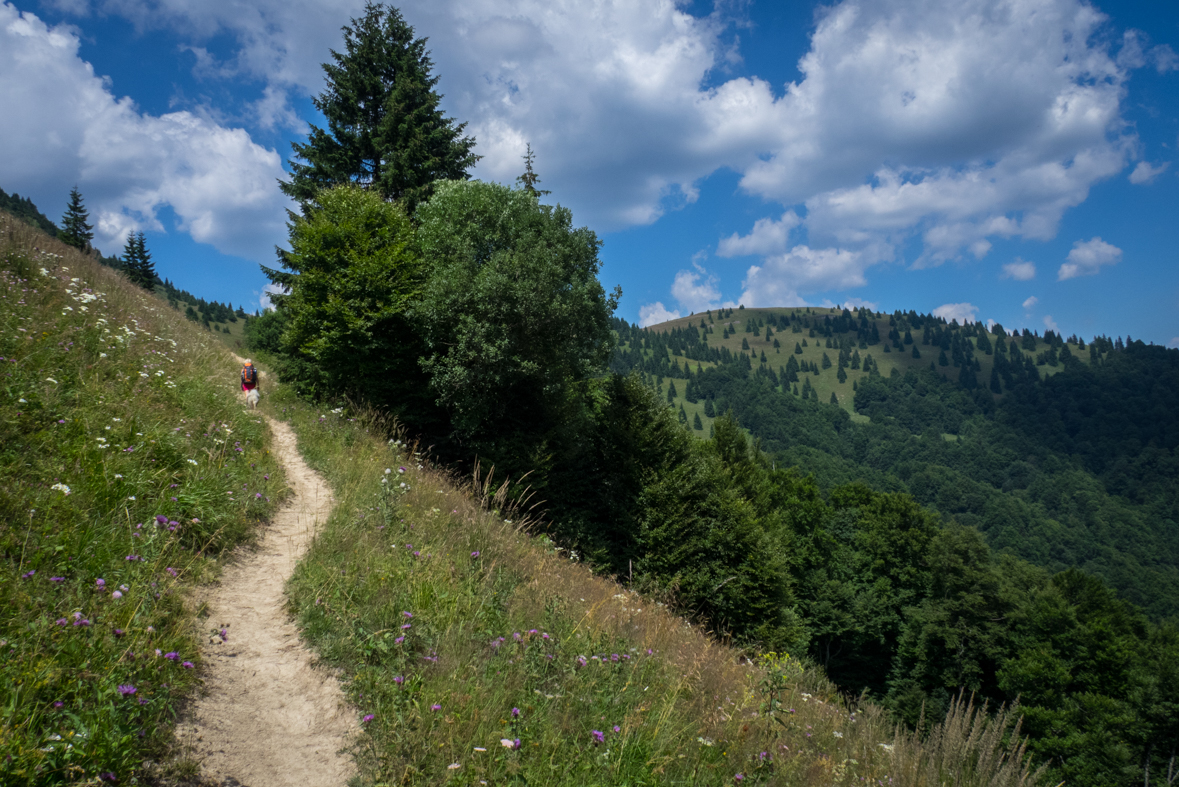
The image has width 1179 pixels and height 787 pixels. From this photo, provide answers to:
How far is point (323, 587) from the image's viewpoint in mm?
5035

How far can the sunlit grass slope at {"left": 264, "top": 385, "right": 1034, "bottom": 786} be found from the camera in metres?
3.33

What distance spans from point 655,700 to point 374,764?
1994 mm

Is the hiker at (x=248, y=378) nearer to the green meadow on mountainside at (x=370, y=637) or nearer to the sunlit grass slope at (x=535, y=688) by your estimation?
the green meadow on mountainside at (x=370, y=637)

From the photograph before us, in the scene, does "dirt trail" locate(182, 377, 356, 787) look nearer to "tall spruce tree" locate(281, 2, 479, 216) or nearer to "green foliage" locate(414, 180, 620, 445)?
"green foliage" locate(414, 180, 620, 445)

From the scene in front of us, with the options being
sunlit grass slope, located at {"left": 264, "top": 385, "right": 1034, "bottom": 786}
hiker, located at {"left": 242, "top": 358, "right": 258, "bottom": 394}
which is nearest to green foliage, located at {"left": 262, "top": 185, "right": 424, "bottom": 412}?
hiker, located at {"left": 242, "top": 358, "right": 258, "bottom": 394}

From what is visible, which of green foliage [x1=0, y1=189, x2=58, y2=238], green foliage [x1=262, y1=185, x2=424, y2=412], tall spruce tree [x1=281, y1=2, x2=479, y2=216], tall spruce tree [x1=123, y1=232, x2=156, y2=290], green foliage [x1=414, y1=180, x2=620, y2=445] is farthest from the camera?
green foliage [x1=0, y1=189, x2=58, y2=238]

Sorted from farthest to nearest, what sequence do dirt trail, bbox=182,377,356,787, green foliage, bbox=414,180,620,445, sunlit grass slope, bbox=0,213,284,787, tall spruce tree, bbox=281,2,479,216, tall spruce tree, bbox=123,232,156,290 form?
tall spruce tree, bbox=123,232,156,290
tall spruce tree, bbox=281,2,479,216
green foliage, bbox=414,180,620,445
dirt trail, bbox=182,377,356,787
sunlit grass slope, bbox=0,213,284,787

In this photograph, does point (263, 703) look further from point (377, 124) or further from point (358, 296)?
point (377, 124)

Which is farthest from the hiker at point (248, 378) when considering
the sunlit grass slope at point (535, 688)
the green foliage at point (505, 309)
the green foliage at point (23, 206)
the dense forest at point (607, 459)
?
the green foliage at point (23, 206)

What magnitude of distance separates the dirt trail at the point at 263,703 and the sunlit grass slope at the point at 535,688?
0.18 meters

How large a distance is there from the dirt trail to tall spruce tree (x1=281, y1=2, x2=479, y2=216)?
2331 centimetres

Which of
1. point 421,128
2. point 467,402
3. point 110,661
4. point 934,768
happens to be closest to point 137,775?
point 110,661

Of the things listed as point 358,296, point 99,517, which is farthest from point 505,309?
point 99,517

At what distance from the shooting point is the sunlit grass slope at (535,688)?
10.9 ft
